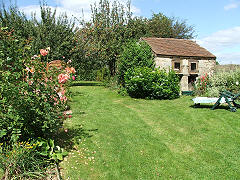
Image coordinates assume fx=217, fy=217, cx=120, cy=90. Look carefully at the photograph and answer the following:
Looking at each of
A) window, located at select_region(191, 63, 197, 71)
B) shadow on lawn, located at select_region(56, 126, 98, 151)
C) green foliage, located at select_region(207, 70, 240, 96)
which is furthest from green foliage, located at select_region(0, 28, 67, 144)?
window, located at select_region(191, 63, 197, 71)

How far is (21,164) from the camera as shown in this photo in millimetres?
4312

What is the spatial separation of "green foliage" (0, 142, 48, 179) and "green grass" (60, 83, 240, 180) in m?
0.65

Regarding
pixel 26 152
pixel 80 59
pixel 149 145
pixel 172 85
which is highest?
pixel 80 59

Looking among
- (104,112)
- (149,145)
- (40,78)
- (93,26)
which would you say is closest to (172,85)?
(104,112)

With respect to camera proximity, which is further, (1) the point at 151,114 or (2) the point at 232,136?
(1) the point at 151,114

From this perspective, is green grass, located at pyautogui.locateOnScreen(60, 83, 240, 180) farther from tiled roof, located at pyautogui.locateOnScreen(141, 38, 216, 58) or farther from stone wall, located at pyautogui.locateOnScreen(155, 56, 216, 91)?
tiled roof, located at pyautogui.locateOnScreen(141, 38, 216, 58)

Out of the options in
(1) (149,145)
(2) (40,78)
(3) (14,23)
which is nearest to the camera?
(2) (40,78)

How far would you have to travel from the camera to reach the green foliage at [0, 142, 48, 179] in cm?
417

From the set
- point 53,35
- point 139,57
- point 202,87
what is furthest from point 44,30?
point 202,87

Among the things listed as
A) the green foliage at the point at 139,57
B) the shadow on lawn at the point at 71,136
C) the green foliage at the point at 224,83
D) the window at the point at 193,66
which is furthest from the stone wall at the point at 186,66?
the shadow on lawn at the point at 71,136

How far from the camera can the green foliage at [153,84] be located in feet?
41.7

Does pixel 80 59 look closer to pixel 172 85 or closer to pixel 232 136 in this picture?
pixel 172 85

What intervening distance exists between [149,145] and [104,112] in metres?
3.72

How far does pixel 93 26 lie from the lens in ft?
69.9
